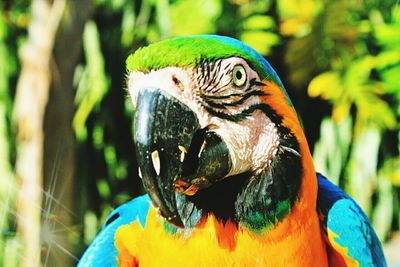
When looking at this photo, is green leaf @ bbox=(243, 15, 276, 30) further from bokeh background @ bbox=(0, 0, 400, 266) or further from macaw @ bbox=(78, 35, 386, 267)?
macaw @ bbox=(78, 35, 386, 267)

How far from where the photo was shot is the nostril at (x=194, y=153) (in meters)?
1.13

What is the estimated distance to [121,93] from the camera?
3893mm

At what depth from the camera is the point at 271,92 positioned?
121 centimetres

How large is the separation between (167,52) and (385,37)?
260 cm

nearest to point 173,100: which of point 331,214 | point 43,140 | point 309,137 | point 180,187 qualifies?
point 180,187

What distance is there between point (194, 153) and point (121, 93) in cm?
280

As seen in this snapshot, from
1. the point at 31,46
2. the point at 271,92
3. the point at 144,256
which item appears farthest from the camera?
the point at 31,46

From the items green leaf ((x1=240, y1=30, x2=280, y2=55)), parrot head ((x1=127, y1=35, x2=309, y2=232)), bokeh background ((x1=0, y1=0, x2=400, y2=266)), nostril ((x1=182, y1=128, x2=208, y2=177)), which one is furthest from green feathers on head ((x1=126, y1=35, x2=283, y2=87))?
green leaf ((x1=240, y1=30, x2=280, y2=55))

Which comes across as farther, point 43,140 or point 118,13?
point 118,13

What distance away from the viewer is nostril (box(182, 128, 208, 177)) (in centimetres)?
A: 113

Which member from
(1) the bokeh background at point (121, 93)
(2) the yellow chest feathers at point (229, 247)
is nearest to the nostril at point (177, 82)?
(2) the yellow chest feathers at point (229, 247)

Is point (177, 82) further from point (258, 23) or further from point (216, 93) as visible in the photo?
point (258, 23)

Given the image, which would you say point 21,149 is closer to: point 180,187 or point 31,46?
point 31,46

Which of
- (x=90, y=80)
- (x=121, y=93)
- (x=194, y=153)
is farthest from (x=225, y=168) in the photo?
(x=121, y=93)
